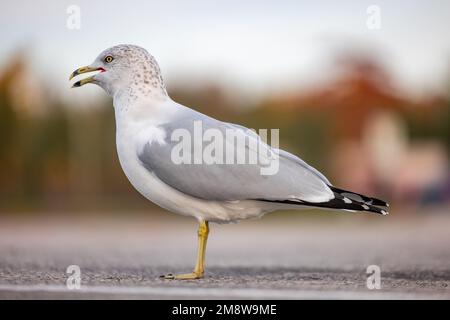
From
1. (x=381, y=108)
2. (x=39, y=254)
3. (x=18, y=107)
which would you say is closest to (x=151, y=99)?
(x=39, y=254)

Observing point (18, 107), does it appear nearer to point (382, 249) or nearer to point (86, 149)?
point (86, 149)

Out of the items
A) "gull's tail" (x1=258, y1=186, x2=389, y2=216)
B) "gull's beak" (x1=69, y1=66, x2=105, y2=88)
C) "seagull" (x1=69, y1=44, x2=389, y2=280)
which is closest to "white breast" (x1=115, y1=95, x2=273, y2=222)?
"seagull" (x1=69, y1=44, x2=389, y2=280)

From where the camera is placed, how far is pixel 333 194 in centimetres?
501

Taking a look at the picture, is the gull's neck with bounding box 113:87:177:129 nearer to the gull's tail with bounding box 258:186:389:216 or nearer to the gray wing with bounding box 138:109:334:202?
Result: the gray wing with bounding box 138:109:334:202

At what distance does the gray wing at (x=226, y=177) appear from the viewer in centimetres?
501

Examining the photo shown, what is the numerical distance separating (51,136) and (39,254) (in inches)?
773

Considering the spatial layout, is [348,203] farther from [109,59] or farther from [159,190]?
[109,59]

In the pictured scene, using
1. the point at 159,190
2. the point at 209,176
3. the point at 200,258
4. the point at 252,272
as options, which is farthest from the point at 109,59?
the point at 252,272

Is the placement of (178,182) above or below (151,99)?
below

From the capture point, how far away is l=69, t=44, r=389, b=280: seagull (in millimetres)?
5012

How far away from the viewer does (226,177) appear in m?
5.07

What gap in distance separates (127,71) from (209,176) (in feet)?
3.43

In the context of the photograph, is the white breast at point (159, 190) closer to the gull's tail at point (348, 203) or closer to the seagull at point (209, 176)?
the seagull at point (209, 176)

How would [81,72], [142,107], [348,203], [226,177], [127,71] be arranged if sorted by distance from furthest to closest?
[81,72] < [127,71] < [142,107] < [226,177] < [348,203]
